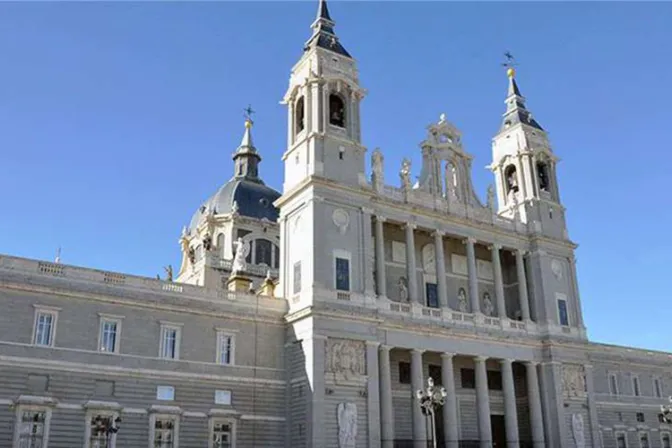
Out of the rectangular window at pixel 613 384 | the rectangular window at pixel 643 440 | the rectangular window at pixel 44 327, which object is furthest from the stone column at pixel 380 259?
the rectangular window at pixel 643 440

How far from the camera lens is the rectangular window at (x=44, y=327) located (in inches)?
1284

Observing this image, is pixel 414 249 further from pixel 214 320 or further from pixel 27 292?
pixel 27 292

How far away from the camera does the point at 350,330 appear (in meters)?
38.7

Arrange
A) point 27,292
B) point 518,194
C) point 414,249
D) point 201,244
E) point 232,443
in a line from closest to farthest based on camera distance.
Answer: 1. point 27,292
2. point 232,443
3. point 414,249
4. point 518,194
5. point 201,244

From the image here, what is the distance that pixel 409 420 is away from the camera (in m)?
42.3

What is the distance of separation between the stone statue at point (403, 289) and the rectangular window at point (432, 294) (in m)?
1.71

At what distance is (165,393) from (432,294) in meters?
18.6

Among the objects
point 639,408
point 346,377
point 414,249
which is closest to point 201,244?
point 414,249

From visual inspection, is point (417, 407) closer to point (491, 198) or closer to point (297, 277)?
point (297, 277)

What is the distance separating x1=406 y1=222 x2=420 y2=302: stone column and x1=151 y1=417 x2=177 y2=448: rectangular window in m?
15.6

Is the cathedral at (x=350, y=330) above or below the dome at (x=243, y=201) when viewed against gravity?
below

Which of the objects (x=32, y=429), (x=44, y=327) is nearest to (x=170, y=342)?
(x=44, y=327)

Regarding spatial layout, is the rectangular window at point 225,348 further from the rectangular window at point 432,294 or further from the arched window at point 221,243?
the arched window at point 221,243

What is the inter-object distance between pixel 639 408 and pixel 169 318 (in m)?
37.0
